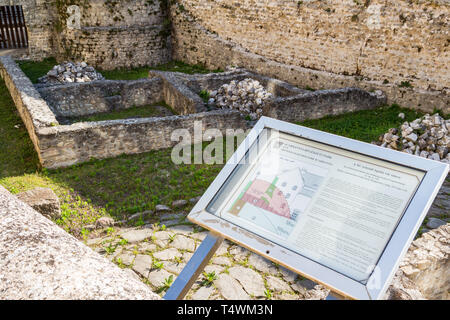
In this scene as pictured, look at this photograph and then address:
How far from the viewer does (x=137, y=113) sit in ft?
31.4

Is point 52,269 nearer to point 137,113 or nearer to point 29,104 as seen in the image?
point 29,104

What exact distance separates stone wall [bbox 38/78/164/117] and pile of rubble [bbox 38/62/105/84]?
2124 millimetres

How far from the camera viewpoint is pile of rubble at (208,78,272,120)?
9344mm

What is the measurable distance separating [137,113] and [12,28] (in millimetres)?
9000

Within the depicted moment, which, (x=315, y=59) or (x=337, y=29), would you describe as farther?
(x=315, y=59)

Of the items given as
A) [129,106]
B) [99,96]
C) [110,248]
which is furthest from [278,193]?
[129,106]

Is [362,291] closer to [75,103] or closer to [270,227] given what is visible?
[270,227]

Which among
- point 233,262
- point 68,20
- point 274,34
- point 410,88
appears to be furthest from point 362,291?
point 68,20

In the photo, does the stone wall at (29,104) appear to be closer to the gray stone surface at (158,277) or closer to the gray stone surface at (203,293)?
the gray stone surface at (158,277)

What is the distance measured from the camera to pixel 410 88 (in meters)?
9.23

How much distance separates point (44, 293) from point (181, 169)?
15.4 feet

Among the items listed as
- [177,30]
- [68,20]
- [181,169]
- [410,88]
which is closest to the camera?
[181,169]

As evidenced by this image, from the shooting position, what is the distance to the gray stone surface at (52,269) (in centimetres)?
188

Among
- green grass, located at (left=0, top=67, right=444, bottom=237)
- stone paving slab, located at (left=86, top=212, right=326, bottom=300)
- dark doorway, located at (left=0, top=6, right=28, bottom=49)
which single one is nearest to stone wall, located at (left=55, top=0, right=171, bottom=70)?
dark doorway, located at (left=0, top=6, right=28, bottom=49)
